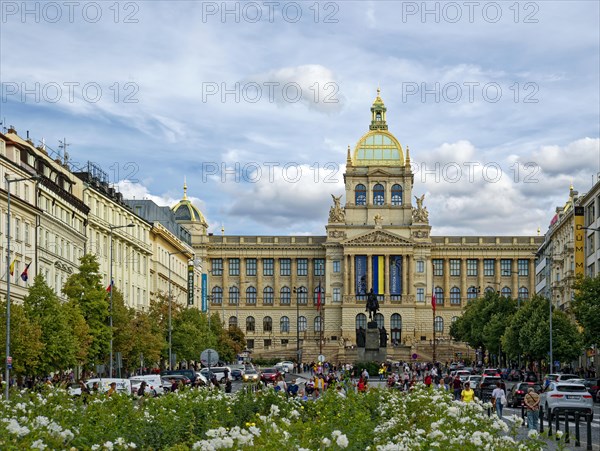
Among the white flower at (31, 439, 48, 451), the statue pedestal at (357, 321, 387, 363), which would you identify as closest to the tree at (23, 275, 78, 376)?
the statue pedestal at (357, 321, 387, 363)

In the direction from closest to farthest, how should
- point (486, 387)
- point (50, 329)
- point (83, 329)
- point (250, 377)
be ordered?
1. point (50, 329)
2. point (486, 387)
3. point (83, 329)
4. point (250, 377)

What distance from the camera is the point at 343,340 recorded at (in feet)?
638

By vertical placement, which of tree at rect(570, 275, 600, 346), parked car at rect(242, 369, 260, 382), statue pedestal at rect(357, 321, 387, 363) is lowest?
parked car at rect(242, 369, 260, 382)

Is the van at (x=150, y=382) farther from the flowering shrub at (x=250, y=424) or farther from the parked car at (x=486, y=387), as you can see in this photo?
the flowering shrub at (x=250, y=424)

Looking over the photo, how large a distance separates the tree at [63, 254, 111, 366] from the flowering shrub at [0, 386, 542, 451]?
43477mm

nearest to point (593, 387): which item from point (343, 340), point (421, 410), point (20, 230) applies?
point (20, 230)

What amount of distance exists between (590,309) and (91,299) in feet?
110

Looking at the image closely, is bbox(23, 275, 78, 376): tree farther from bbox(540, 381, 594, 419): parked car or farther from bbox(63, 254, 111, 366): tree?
bbox(540, 381, 594, 419): parked car

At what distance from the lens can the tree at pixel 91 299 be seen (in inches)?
3369

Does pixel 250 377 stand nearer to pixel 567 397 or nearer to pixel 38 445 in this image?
pixel 567 397

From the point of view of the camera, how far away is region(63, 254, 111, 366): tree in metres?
85.6

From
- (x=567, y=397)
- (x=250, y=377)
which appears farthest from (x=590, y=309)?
(x=567, y=397)

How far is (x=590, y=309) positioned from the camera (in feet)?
275

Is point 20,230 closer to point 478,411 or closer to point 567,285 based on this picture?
point 478,411
